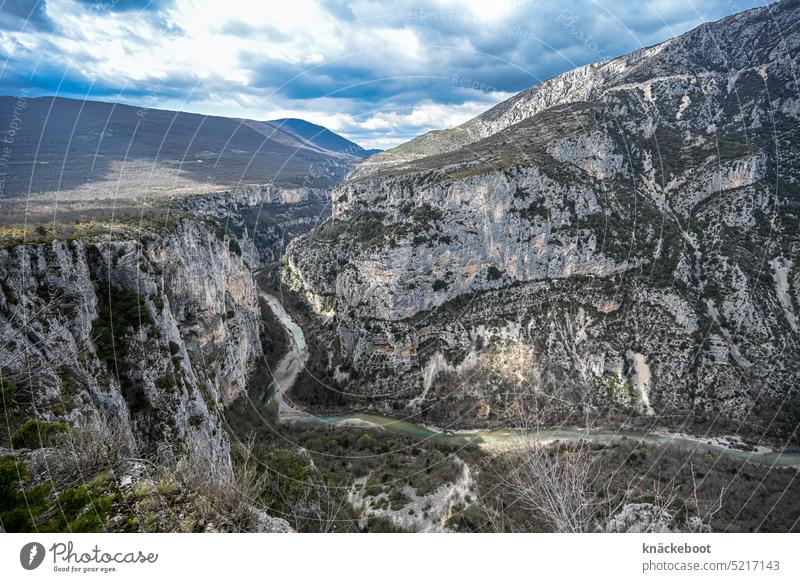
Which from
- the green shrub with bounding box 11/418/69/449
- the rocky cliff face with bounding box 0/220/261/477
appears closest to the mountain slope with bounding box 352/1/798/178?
the rocky cliff face with bounding box 0/220/261/477

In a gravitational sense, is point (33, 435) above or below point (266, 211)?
below

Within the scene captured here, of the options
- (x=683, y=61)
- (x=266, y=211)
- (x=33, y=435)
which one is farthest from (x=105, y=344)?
(x=683, y=61)

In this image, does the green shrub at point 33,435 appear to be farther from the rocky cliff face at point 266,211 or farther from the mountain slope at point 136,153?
the rocky cliff face at point 266,211

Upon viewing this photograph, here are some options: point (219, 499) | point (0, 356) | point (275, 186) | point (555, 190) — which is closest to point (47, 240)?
point (0, 356)

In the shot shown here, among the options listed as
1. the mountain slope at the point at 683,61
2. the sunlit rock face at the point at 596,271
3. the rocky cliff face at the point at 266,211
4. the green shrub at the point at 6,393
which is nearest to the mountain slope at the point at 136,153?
the rocky cliff face at the point at 266,211

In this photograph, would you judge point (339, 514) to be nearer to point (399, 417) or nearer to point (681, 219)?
point (399, 417)

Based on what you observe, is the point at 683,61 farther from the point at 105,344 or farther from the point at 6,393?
the point at 6,393

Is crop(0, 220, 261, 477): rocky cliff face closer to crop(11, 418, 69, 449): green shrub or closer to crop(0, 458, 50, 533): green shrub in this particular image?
crop(11, 418, 69, 449): green shrub
